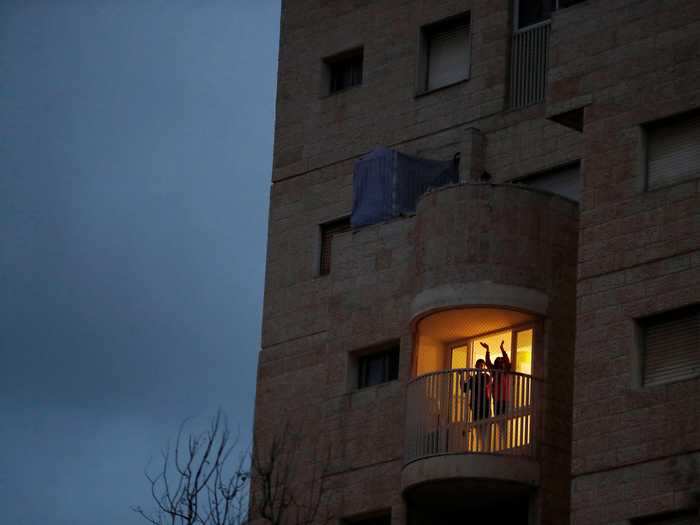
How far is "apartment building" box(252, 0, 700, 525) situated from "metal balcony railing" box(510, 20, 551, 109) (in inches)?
1.6

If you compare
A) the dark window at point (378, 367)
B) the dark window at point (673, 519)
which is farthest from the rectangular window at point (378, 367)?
the dark window at point (673, 519)

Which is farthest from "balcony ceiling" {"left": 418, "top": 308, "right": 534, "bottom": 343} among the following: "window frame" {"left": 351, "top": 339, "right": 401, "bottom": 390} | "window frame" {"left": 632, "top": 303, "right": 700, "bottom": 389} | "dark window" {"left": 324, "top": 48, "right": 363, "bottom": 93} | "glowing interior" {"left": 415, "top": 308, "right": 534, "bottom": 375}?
"dark window" {"left": 324, "top": 48, "right": 363, "bottom": 93}

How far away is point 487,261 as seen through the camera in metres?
46.3

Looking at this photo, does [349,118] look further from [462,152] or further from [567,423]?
[567,423]

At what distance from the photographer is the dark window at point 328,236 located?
2040 inches

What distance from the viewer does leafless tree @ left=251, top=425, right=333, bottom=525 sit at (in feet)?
159

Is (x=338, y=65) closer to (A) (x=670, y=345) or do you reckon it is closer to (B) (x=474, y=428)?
(B) (x=474, y=428)

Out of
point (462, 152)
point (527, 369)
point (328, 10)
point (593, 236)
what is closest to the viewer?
point (593, 236)

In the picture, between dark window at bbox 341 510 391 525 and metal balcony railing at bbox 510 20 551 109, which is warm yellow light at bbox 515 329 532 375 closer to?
dark window at bbox 341 510 391 525

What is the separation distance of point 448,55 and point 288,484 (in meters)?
9.32

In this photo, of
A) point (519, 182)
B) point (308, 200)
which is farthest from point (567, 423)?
point (308, 200)

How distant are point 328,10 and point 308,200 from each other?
4.23 m

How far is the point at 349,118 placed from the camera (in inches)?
2079

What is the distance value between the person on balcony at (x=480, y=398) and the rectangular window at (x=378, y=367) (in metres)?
2.88
